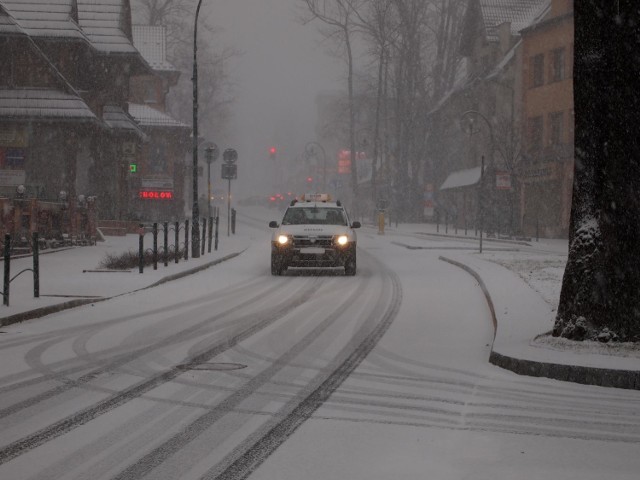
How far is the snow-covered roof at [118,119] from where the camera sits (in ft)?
135

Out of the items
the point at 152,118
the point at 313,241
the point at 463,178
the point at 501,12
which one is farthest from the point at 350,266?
the point at 463,178

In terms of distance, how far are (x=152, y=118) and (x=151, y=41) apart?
713 centimetres

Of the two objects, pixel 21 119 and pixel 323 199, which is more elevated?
pixel 21 119

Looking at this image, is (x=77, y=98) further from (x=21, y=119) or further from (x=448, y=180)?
(x=448, y=180)

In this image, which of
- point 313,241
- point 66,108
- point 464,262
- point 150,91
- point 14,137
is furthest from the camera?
point 150,91

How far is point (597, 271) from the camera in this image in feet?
31.9

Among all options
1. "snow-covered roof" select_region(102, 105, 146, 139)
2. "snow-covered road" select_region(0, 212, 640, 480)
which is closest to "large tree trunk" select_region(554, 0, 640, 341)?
"snow-covered road" select_region(0, 212, 640, 480)

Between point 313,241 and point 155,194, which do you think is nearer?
point 313,241

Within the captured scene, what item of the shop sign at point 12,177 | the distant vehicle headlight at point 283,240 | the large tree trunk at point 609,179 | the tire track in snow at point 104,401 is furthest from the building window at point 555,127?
the large tree trunk at point 609,179

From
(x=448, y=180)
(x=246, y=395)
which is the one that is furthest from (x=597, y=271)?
(x=448, y=180)

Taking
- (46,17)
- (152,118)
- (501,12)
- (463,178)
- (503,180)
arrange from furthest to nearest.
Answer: (463,178) → (501,12) → (152,118) → (46,17) → (503,180)

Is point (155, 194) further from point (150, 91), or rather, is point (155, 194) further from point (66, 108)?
point (66, 108)

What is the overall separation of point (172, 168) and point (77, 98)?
24.0 meters

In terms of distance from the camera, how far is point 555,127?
4759cm
